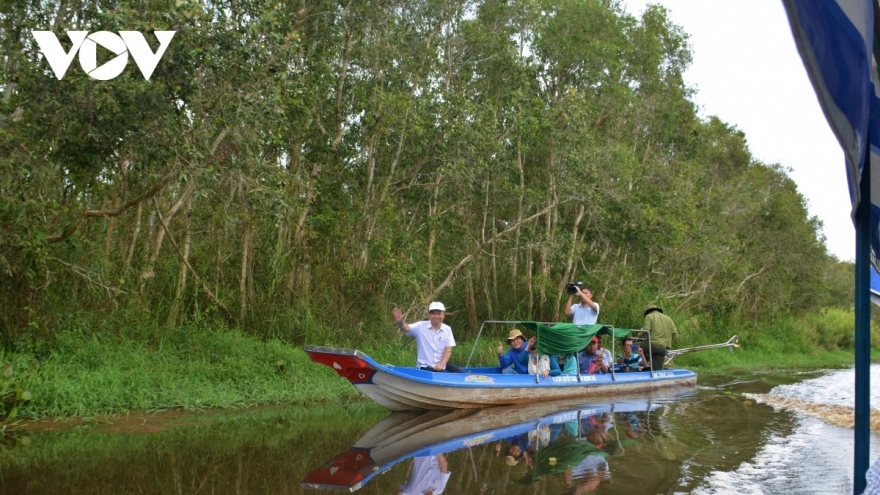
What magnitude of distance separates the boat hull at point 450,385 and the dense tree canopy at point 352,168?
2.23 m

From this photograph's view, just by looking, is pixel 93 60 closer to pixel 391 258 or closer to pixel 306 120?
pixel 306 120

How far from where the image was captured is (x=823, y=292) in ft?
114

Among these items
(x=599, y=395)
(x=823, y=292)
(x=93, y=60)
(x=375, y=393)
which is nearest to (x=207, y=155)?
(x=93, y=60)

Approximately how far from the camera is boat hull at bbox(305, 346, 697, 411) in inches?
400

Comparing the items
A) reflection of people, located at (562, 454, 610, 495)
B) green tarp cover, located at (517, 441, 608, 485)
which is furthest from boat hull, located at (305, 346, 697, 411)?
reflection of people, located at (562, 454, 610, 495)

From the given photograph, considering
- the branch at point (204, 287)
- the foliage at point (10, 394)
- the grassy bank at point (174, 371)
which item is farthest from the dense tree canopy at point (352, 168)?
the foliage at point (10, 394)

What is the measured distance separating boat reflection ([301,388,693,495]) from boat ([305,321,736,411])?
19 centimetres

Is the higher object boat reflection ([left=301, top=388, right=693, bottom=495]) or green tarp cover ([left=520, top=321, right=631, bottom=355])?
green tarp cover ([left=520, top=321, right=631, bottom=355])

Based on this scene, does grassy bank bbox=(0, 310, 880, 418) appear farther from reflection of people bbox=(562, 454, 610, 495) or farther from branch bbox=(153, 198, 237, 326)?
reflection of people bbox=(562, 454, 610, 495)

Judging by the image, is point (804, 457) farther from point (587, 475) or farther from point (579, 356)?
point (579, 356)

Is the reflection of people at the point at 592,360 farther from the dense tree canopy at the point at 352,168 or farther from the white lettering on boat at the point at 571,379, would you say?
the dense tree canopy at the point at 352,168

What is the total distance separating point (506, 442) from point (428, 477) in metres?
2.21

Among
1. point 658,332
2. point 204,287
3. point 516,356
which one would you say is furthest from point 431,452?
point 658,332

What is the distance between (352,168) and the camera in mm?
15703
